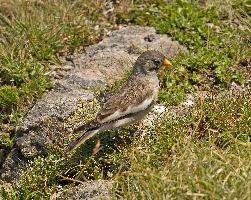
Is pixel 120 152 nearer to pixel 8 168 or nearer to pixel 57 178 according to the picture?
pixel 57 178

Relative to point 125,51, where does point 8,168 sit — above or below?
below

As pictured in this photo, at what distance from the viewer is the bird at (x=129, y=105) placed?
6883 mm

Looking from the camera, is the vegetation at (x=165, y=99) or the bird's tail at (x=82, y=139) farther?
the bird's tail at (x=82, y=139)

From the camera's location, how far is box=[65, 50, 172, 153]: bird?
271 inches

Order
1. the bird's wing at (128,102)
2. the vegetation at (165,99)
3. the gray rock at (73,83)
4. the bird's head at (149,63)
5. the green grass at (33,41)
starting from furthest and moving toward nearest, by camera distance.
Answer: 1. the green grass at (33,41)
2. the gray rock at (73,83)
3. the bird's head at (149,63)
4. the bird's wing at (128,102)
5. the vegetation at (165,99)

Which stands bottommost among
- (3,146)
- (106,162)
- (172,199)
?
(3,146)

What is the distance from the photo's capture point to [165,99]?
8.05m

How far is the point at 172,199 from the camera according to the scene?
5344 millimetres

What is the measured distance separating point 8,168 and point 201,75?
8.83ft

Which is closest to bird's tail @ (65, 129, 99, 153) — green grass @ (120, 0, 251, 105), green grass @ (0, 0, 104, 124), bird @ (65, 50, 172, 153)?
bird @ (65, 50, 172, 153)

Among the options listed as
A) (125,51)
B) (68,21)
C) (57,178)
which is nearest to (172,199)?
(57,178)

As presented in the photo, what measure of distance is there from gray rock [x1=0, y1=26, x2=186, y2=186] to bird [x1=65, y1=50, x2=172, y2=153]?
86cm

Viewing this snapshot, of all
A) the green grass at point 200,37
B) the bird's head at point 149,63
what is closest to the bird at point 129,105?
the bird's head at point 149,63

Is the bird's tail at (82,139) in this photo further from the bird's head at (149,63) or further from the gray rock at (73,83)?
the bird's head at (149,63)
